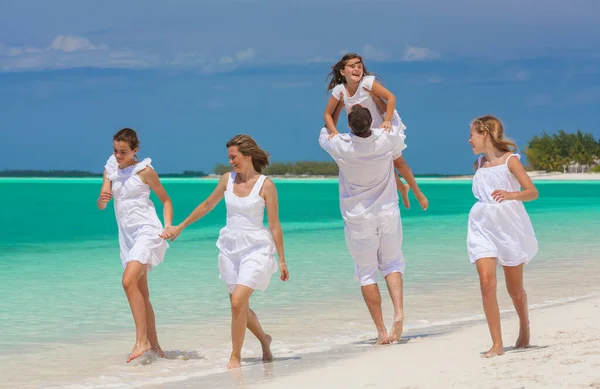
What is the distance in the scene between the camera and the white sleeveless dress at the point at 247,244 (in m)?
6.07

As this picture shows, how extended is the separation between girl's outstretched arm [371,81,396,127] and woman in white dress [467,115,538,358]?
1.01 metres

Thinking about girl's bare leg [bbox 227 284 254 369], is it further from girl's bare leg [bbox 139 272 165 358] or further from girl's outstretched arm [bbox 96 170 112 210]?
girl's outstretched arm [bbox 96 170 112 210]

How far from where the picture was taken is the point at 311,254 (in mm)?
17578

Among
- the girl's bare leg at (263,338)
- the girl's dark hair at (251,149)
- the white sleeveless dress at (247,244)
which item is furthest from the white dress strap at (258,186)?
the girl's bare leg at (263,338)

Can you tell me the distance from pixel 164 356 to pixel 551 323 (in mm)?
3290

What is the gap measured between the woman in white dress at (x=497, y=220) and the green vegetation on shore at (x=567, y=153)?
405ft

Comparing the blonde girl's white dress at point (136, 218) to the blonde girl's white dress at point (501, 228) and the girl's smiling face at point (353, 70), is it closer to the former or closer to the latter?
the girl's smiling face at point (353, 70)

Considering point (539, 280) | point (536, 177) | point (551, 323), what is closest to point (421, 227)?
Answer: point (539, 280)

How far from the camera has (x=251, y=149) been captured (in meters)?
6.26

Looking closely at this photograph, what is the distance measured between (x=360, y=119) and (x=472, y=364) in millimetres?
2189

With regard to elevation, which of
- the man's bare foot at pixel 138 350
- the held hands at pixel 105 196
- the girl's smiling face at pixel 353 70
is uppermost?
the girl's smiling face at pixel 353 70

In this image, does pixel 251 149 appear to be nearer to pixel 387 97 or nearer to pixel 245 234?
pixel 245 234

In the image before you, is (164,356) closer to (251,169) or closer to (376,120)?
(251,169)

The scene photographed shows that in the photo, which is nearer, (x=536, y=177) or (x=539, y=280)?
(x=539, y=280)
